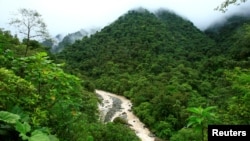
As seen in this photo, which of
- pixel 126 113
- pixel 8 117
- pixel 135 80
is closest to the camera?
pixel 8 117

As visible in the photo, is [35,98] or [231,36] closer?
[35,98]

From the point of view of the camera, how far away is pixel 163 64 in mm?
69500

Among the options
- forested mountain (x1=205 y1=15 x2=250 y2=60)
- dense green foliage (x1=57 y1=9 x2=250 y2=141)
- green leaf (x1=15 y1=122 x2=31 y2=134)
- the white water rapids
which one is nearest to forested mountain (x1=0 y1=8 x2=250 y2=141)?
green leaf (x1=15 y1=122 x2=31 y2=134)

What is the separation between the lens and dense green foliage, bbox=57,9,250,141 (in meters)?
43.7

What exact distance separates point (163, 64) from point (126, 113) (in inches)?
802

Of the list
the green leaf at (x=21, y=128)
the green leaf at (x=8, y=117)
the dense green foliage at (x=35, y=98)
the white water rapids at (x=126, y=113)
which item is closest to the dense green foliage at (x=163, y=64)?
the white water rapids at (x=126, y=113)

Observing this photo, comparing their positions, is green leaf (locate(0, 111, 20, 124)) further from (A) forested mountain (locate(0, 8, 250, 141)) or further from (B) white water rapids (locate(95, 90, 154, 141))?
(B) white water rapids (locate(95, 90, 154, 141))

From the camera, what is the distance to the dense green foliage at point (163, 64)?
143 feet

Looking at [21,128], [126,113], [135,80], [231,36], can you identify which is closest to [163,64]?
[135,80]

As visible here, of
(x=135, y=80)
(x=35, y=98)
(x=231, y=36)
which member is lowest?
(x=35, y=98)

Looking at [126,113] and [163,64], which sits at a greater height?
[163,64]

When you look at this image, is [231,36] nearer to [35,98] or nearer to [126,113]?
[126,113]

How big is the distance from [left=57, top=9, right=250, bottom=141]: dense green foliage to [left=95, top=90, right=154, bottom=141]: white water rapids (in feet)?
3.25

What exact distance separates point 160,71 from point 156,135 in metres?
26.6
